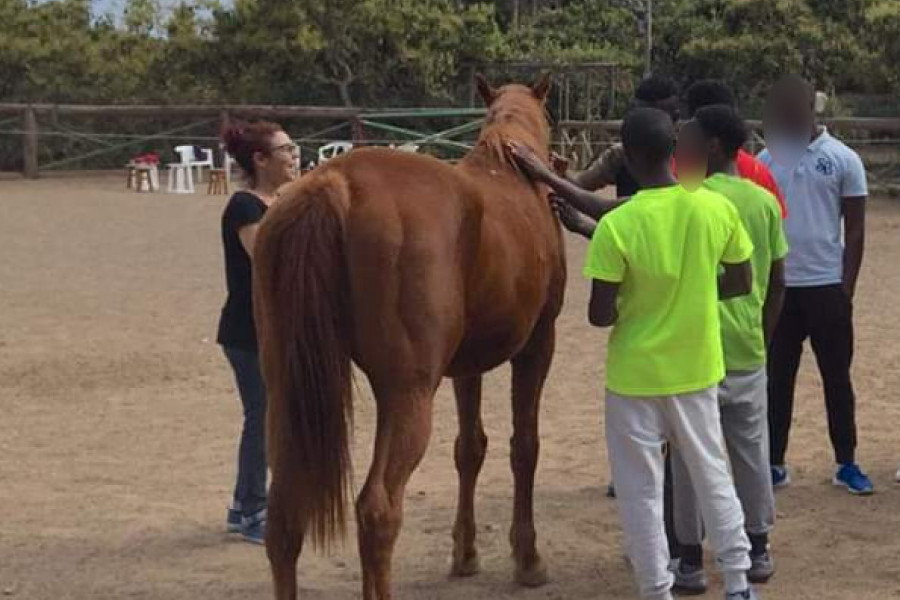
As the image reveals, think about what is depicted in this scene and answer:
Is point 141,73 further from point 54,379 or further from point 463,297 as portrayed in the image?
point 463,297

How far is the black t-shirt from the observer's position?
5285 millimetres

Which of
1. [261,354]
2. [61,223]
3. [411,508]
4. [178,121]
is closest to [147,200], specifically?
[61,223]

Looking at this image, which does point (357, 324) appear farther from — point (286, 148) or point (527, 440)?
point (286, 148)

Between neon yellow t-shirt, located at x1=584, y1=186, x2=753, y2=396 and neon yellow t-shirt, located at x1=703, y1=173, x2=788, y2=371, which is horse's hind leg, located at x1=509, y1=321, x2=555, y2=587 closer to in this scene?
neon yellow t-shirt, located at x1=703, y1=173, x2=788, y2=371

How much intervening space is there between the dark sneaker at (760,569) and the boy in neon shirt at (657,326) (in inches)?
30.8

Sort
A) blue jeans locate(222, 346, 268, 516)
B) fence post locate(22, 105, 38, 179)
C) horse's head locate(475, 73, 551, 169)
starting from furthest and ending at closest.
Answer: fence post locate(22, 105, 38, 179), blue jeans locate(222, 346, 268, 516), horse's head locate(475, 73, 551, 169)

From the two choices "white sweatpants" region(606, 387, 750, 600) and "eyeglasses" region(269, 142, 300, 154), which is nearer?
"white sweatpants" region(606, 387, 750, 600)

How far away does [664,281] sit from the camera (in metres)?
4.07

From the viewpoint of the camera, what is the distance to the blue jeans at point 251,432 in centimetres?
543

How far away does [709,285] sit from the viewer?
4156mm

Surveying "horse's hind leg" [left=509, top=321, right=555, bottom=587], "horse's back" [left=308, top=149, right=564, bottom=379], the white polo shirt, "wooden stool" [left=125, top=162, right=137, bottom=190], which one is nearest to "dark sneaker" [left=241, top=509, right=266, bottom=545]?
"horse's hind leg" [left=509, top=321, right=555, bottom=587]

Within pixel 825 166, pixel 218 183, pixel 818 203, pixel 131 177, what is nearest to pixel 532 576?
pixel 818 203

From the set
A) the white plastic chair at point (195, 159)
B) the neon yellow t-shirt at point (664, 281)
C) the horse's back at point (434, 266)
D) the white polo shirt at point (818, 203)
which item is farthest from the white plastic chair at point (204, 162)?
the neon yellow t-shirt at point (664, 281)

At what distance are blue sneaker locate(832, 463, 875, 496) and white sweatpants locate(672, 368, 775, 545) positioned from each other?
1.41 meters
